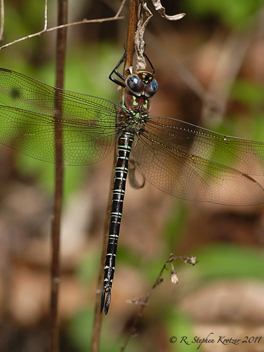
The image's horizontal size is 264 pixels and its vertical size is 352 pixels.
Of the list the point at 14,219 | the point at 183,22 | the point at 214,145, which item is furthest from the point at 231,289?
the point at 183,22

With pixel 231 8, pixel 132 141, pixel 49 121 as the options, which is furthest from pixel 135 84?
pixel 231 8

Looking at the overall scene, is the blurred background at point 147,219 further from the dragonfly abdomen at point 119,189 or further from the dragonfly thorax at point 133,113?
the dragonfly thorax at point 133,113

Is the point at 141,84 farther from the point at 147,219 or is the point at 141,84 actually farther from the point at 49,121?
the point at 147,219

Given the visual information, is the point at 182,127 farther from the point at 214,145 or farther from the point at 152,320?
the point at 152,320

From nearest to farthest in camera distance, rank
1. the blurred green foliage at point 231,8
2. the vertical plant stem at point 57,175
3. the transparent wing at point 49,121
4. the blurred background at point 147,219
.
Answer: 1. the vertical plant stem at point 57,175
2. the transparent wing at point 49,121
3. the blurred background at point 147,219
4. the blurred green foliage at point 231,8
